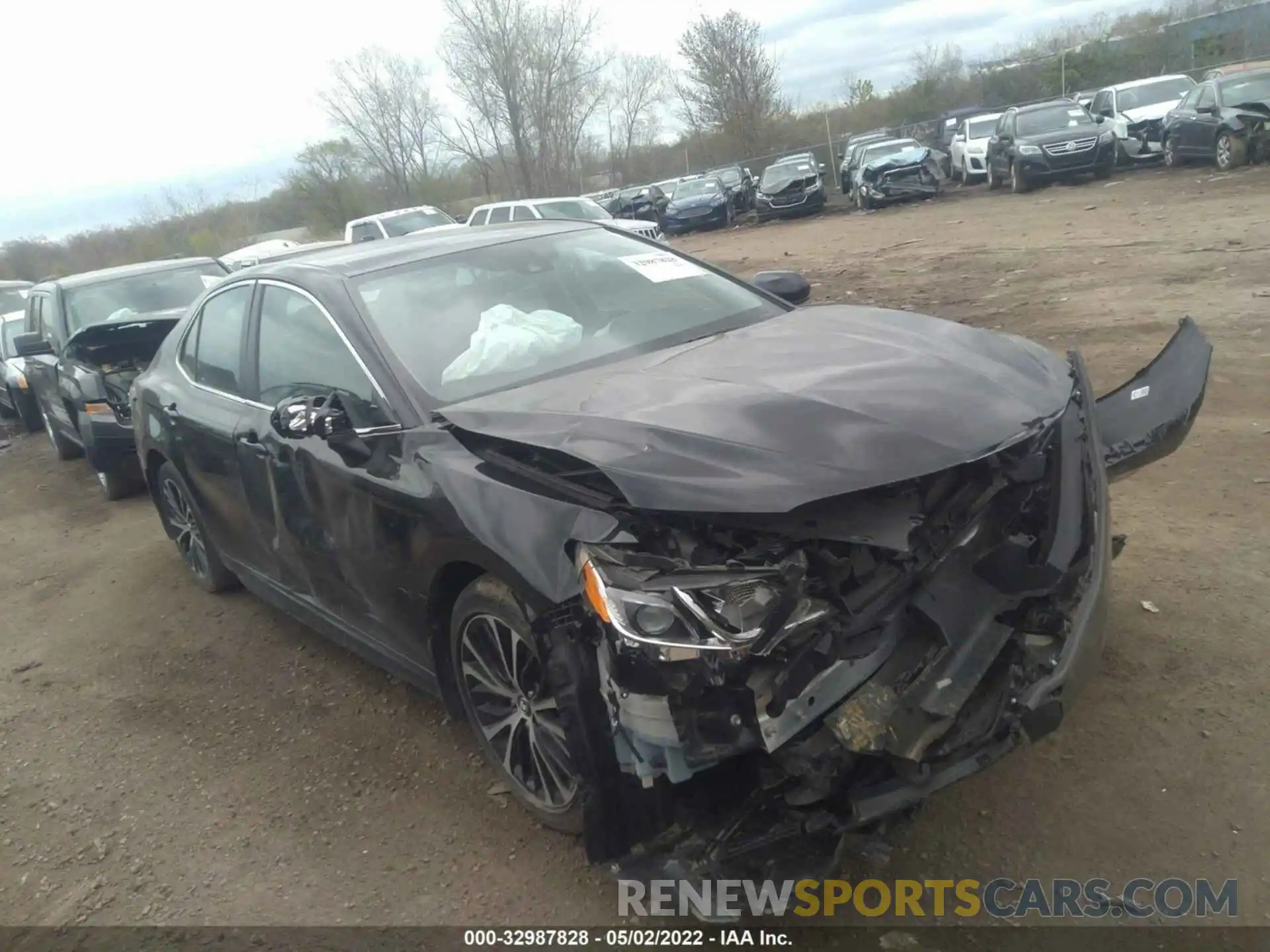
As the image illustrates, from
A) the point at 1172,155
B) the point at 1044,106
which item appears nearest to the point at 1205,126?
the point at 1172,155

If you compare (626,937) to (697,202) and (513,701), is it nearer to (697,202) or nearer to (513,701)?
(513,701)

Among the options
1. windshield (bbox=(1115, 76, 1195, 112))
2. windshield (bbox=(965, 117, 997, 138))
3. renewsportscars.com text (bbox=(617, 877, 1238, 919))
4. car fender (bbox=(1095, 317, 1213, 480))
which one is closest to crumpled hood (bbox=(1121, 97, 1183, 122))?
windshield (bbox=(1115, 76, 1195, 112))

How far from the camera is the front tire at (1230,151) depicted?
1611cm

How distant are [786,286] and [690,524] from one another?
2.29 metres

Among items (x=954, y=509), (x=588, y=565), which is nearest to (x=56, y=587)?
(x=588, y=565)

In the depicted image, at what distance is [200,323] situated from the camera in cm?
501

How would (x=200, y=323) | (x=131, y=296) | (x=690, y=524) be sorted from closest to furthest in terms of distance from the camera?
1. (x=690, y=524)
2. (x=200, y=323)
3. (x=131, y=296)

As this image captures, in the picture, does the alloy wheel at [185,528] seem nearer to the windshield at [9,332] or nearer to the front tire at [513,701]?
the front tire at [513,701]

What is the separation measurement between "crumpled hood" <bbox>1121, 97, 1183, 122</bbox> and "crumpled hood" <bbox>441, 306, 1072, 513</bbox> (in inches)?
766

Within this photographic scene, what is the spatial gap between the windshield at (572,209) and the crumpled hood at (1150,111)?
10668 mm

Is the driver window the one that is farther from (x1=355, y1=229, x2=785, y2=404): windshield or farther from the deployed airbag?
the deployed airbag

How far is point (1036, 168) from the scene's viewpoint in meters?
19.4

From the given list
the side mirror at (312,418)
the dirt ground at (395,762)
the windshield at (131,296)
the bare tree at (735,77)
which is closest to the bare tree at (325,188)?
the bare tree at (735,77)

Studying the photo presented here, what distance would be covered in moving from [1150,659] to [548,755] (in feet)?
7.11
